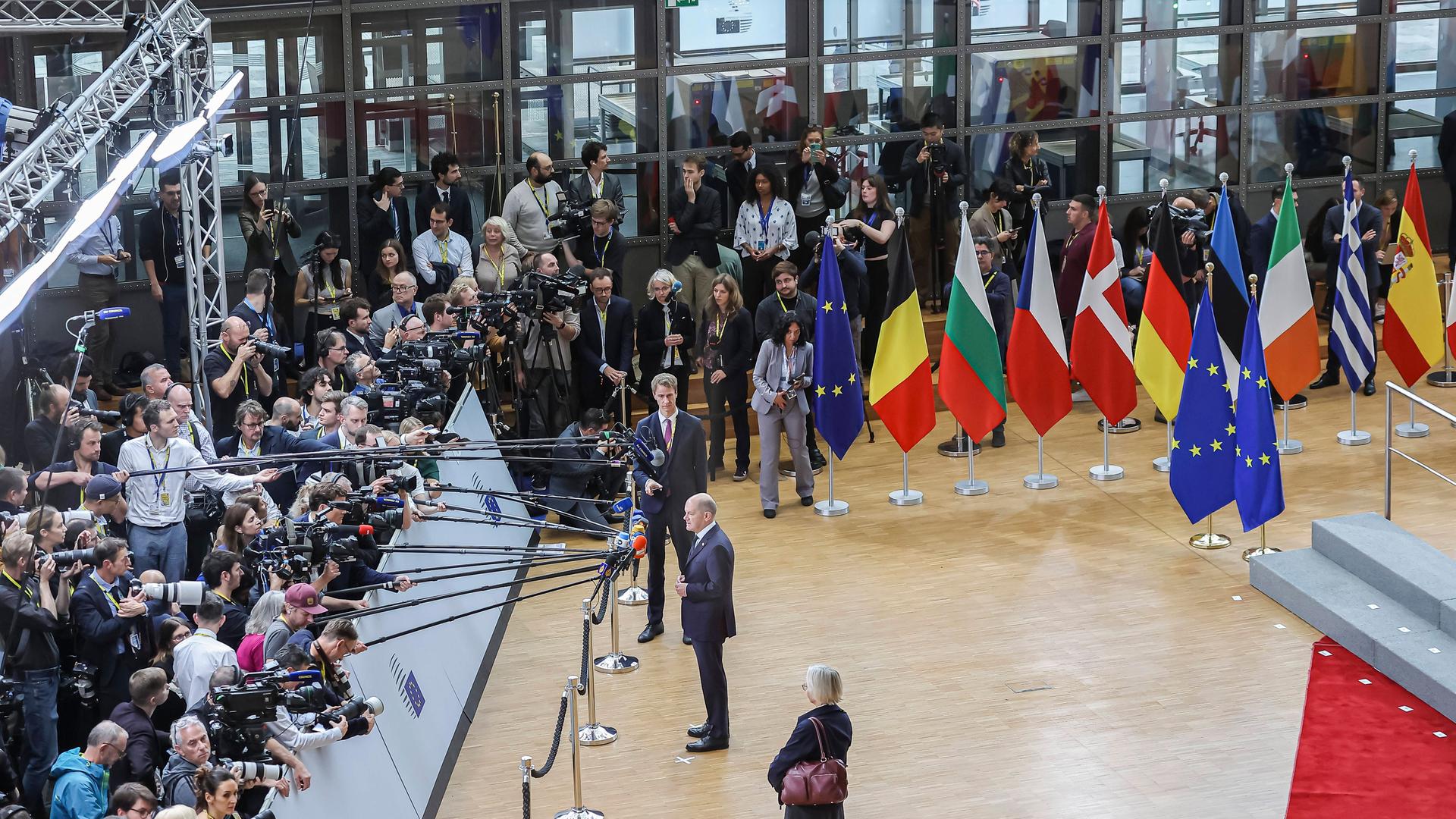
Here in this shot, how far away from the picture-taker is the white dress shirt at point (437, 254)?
50.2 ft

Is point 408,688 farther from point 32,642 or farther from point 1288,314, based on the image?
point 1288,314

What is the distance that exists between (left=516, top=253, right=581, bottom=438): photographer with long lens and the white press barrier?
4.38ft

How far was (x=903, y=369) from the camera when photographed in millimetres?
14930

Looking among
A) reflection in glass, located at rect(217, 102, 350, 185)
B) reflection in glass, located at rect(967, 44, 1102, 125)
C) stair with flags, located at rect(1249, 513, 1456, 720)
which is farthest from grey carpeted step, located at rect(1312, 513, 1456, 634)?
reflection in glass, located at rect(217, 102, 350, 185)

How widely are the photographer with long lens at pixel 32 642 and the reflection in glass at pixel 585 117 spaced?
9.46 m

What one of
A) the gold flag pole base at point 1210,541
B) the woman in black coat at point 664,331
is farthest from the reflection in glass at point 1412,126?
the woman in black coat at point 664,331

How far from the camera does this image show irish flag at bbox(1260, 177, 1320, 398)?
585 inches

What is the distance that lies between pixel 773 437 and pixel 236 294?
18.8 ft

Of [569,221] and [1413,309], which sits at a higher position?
[569,221]

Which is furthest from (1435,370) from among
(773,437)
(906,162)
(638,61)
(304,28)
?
(304,28)

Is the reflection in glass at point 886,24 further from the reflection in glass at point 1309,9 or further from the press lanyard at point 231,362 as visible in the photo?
the press lanyard at point 231,362

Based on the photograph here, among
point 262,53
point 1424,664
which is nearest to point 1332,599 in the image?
point 1424,664

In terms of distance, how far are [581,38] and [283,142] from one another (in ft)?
9.82

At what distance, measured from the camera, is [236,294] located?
17.2 metres
